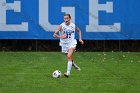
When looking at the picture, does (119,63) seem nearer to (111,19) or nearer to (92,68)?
(92,68)

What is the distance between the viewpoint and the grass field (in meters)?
13.2

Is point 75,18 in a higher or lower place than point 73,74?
higher

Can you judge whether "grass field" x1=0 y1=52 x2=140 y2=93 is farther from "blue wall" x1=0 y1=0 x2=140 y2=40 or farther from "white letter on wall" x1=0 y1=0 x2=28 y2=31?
"white letter on wall" x1=0 y1=0 x2=28 y2=31

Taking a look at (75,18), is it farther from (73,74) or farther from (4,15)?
(73,74)

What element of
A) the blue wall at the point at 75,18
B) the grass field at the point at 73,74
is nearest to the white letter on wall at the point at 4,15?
the blue wall at the point at 75,18

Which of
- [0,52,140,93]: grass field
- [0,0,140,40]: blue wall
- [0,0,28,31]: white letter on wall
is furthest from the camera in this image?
[0,0,28,31]: white letter on wall

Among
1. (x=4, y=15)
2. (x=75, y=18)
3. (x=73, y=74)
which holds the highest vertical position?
(x=4, y=15)

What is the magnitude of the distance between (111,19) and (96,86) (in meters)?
12.3

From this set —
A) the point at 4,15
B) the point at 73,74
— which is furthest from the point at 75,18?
the point at 73,74

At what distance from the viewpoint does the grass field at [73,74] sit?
1325 cm

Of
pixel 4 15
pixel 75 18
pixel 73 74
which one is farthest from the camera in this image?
pixel 4 15

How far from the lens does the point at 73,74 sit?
54.1ft

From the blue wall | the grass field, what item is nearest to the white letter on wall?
the blue wall

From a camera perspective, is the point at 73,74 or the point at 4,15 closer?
the point at 73,74
